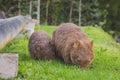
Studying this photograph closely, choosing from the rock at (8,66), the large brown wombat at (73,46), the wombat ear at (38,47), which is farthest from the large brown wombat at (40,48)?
the rock at (8,66)

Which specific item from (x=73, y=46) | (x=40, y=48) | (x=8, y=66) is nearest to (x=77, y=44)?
(x=73, y=46)

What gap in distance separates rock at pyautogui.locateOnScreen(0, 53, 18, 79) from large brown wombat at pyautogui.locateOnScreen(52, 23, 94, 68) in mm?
1910

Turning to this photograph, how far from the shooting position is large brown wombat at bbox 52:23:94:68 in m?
7.05

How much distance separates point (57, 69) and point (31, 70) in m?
0.58

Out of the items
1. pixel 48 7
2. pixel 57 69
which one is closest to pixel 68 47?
pixel 57 69

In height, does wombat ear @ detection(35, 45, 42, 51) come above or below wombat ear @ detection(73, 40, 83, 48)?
below

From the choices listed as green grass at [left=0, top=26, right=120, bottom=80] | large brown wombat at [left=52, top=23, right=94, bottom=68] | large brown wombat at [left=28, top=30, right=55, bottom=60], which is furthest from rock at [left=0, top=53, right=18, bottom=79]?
large brown wombat at [left=28, top=30, right=55, bottom=60]

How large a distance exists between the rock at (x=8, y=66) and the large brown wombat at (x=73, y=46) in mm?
1910

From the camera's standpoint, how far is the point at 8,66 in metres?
5.40

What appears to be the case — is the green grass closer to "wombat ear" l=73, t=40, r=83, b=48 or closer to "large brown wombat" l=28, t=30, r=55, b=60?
"large brown wombat" l=28, t=30, r=55, b=60

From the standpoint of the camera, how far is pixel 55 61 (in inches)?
291

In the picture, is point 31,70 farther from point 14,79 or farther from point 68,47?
point 68,47

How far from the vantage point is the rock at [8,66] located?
5375 millimetres

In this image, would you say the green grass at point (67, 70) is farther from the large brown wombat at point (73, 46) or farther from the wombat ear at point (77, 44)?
the wombat ear at point (77, 44)
